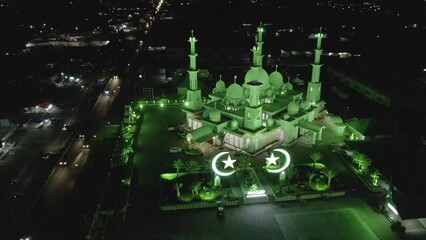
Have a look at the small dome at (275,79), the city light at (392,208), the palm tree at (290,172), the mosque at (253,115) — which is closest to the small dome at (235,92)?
the mosque at (253,115)

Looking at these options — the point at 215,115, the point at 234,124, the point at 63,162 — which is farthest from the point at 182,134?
the point at 63,162

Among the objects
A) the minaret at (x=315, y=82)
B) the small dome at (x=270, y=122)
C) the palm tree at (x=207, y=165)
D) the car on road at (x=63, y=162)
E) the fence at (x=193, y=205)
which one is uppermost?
the minaret at (x=315, y=82)

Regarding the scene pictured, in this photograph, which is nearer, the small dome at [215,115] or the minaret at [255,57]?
the small dome at [215,115]

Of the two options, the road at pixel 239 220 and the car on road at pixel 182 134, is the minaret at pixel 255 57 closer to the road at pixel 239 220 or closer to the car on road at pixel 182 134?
the car on road at pixel 182 134

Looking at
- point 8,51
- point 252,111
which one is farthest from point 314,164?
point 8,51

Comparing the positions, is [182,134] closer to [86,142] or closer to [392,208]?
[86,142]

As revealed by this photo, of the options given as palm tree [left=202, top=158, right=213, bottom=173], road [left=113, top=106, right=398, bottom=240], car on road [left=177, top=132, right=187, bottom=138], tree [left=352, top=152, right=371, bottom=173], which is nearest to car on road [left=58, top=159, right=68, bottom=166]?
road [left=113, top=106, right=398, bottom=240]

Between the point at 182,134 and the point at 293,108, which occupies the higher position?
the point at 293,108

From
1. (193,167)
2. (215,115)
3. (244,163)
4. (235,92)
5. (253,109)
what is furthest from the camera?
(235,92)

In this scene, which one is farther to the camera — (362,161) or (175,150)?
(175,150)
